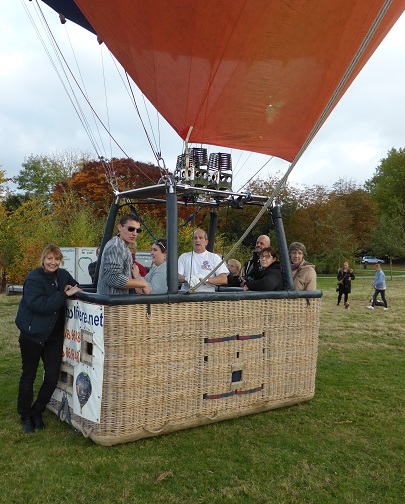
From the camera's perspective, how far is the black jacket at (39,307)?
3848 mm

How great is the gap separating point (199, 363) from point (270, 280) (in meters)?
1.08

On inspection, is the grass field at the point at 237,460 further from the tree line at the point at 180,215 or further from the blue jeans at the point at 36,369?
the tree line at the point at 180,215

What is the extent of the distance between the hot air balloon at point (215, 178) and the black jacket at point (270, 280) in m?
0.10

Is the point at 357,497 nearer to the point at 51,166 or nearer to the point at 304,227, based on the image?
the point at 304,227

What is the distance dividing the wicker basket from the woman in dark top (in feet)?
0.59

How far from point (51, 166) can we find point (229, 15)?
41.4m

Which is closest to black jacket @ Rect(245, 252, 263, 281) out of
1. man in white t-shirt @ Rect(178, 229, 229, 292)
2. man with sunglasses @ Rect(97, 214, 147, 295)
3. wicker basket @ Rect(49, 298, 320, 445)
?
man in white t-shirt @ Rect(178, 229, 229, 292)

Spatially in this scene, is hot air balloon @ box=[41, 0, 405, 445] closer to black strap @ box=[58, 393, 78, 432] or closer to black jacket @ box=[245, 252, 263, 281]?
black strap @ box=[58, 393, 78, 432]

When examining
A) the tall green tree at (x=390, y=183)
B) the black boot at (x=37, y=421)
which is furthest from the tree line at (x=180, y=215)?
the black boot at (x=37, y=421)

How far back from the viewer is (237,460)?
3.45m

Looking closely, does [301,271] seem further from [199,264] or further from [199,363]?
[199,363]

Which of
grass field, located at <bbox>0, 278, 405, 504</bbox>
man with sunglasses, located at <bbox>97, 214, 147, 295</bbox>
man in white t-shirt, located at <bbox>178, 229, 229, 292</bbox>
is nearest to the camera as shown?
grass field, located at <bbox>0, 278, 405, 504</bbox>

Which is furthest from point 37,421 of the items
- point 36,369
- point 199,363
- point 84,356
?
point 199,363

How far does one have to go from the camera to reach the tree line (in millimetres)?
16672
